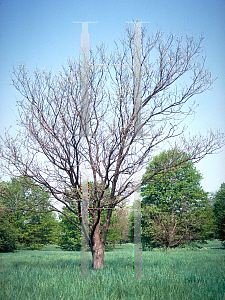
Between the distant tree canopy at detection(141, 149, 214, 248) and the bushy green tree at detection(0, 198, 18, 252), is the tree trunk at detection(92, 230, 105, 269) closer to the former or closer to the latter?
the distant tree canopy at detection(141, 149, 214, 248)

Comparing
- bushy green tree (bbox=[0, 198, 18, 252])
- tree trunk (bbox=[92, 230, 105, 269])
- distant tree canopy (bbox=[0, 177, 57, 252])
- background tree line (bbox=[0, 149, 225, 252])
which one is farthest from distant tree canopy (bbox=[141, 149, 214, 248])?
tree trunk (bbox=[92, 230, 105, 269])

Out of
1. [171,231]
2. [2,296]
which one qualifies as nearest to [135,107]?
[2,296]

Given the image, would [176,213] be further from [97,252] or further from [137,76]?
[137,76]

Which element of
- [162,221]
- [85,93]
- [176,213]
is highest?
[85,93]

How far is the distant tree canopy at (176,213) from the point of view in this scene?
15.0 metres

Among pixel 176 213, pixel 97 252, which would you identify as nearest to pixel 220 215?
pixel 176 213

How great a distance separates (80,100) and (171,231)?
1111 centimetres

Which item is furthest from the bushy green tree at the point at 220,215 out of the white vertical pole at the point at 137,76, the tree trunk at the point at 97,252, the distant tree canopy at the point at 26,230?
the white vertical pole at the point at 137,76

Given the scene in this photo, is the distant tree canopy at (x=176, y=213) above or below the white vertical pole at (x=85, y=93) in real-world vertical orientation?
below

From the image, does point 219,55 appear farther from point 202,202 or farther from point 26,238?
point 26,238

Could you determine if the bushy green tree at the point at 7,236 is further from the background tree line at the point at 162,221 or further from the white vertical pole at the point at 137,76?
the white vertical pole at the point at 137,76

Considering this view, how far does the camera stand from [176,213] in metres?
16.8

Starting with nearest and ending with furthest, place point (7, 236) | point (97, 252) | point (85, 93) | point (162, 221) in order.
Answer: point (85, 93), point (97, 252), point (7, 236), point (162, 221)

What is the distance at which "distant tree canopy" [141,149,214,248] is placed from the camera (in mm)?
15008
